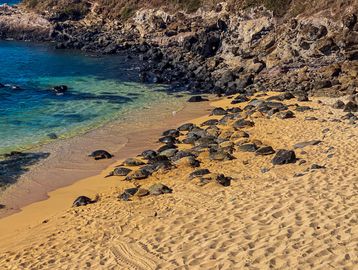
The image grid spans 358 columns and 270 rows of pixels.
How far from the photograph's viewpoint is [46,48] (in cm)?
6481

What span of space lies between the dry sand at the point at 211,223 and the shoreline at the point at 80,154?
0.92 metres

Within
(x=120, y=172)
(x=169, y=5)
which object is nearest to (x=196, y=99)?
(x=120, y=172)

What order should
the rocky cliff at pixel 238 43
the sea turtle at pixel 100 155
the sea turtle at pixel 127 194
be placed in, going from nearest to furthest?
the sea turtle at pixel 127 194
the sea turtle at pixel 100 155
the rocky cliff at pixel 238 43

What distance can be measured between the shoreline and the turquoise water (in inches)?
61.4

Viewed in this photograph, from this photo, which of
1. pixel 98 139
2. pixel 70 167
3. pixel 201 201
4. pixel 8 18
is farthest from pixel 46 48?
pixel 201 201

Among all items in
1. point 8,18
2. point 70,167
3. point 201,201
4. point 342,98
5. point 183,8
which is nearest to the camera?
point 201,201

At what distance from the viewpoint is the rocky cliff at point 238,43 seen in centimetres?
3812

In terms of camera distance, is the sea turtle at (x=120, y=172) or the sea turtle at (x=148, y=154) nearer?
the sea turtle at (x=120, y=172)

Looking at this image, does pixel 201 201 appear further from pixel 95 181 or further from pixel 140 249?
pixel 95 181

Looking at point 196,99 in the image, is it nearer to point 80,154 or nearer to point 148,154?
point 80,154

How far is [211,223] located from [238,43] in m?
35.0

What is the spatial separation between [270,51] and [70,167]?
26168mm

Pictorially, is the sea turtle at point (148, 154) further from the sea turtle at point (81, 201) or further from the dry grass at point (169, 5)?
the dry grass at point (169, 5)

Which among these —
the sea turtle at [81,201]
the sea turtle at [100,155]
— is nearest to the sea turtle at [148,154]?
the sea turtle at [100,155]
